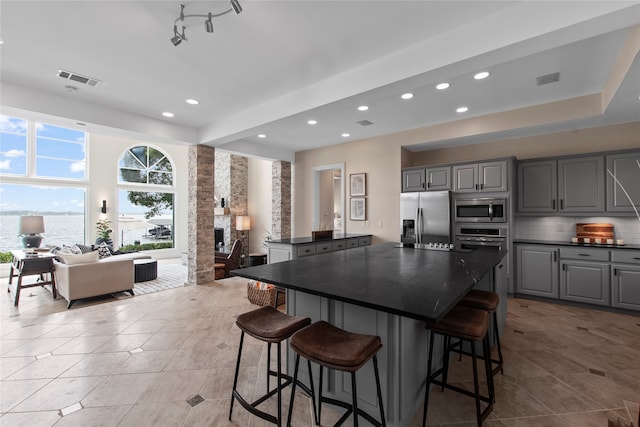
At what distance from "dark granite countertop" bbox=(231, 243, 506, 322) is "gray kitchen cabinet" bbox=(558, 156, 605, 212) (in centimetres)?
233

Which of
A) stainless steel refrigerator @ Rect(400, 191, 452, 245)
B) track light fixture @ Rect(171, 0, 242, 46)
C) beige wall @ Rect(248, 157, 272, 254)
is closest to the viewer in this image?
track light fixture @ Rect(171, 0, 242, 46)

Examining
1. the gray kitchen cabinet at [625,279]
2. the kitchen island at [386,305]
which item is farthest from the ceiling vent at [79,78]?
the gray kitchen cabinet at [625,279]

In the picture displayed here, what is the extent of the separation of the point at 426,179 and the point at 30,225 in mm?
7774

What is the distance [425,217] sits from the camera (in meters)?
4.99

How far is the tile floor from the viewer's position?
1931 mm

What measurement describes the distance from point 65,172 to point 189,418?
335 inches

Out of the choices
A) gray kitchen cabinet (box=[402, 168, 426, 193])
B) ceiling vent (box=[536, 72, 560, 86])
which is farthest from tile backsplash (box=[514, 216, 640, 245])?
ceiling vent (box=[536, 72, 560, 86])

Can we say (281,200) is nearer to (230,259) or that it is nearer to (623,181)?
(230,259)

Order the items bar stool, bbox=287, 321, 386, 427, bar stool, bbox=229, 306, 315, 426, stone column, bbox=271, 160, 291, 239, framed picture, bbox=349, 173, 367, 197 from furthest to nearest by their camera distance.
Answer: stone column, bbox=271, 160, 291, 239
framed picture, bbox=349, 173, 367, 197
bar stool, bbox=229, 306, 315, 426
bar stool, bbox=287, 321, 386, 427

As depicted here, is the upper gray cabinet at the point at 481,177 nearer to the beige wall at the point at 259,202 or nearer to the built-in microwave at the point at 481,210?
the built-in microwave at the point at 481,210

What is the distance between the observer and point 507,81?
3.34m

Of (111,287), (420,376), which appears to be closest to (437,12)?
(420,376)

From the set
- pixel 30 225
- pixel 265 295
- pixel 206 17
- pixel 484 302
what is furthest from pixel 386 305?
pixel 30 225

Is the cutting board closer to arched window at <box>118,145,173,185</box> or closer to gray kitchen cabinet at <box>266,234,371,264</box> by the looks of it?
gray kitchen cabinet at <box>266,234,371,264</box>
